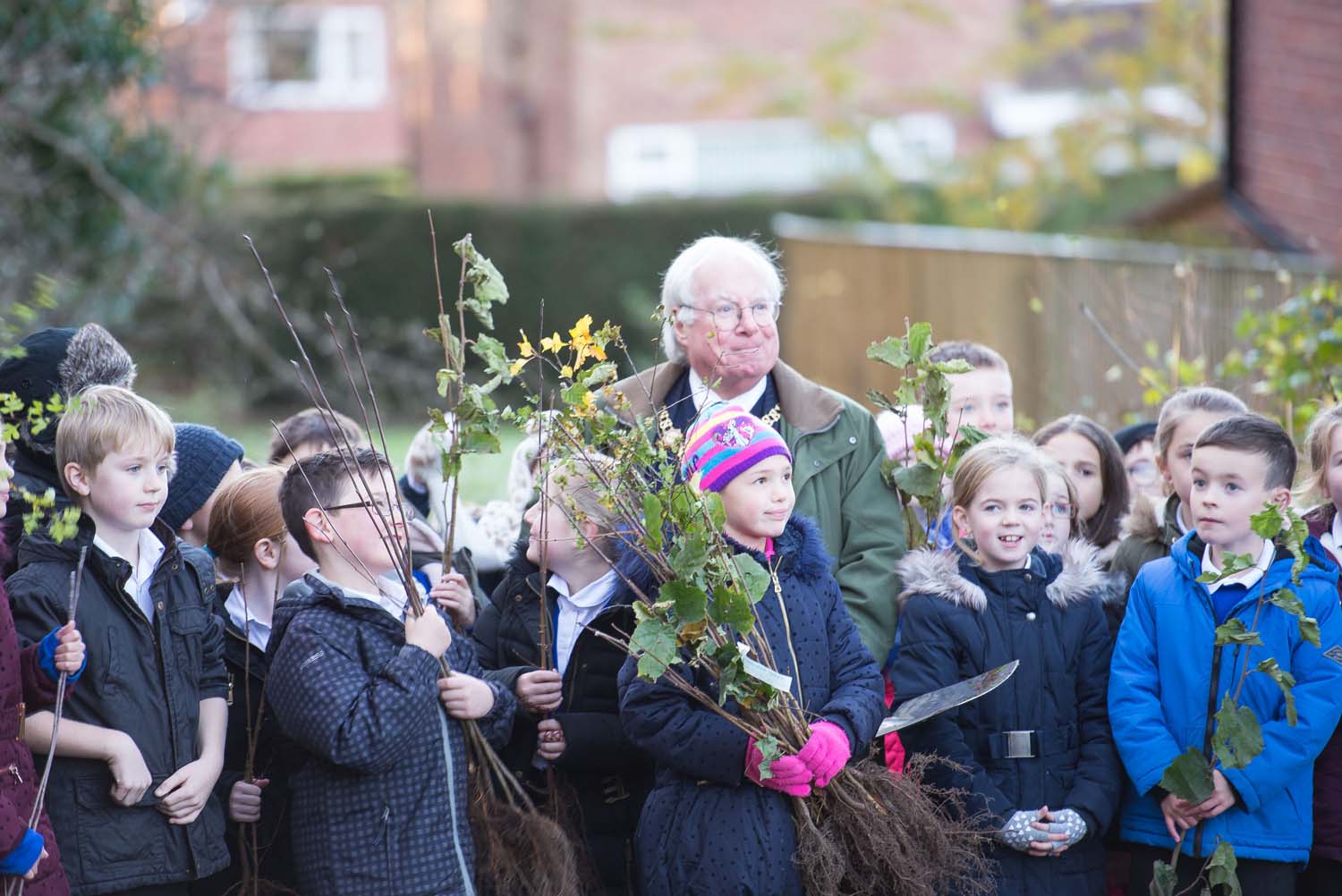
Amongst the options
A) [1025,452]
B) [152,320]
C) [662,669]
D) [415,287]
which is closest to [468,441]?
[662,669]

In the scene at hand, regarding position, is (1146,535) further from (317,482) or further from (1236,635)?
(317,482)

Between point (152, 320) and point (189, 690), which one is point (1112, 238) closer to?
point (152, 320)

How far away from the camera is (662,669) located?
12.3 feet

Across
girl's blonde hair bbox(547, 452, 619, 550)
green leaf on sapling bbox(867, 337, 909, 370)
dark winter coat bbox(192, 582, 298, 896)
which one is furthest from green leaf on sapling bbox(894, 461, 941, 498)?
dark winter coat bbox(192, 582, 298, 896)

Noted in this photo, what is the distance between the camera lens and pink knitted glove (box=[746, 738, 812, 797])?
153 inches

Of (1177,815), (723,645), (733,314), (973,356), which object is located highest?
(733,314)

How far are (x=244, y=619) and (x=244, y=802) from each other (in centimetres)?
57

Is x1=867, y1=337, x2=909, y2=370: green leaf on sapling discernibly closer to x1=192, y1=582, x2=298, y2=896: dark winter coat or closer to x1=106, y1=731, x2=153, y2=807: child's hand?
x1=192, y1=582, x2=298, y2=896: dark winter coat

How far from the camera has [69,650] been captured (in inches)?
143

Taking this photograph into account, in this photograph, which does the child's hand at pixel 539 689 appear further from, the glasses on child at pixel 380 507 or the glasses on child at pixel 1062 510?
the glasses on child at pixel 1062 510

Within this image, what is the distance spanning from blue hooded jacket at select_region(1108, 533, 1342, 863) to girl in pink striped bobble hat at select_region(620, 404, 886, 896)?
78 centimetres

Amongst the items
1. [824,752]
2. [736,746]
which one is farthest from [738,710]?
[824,752]

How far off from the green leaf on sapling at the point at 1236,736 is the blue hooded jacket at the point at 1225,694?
0.09 meters

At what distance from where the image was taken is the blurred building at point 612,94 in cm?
2420
